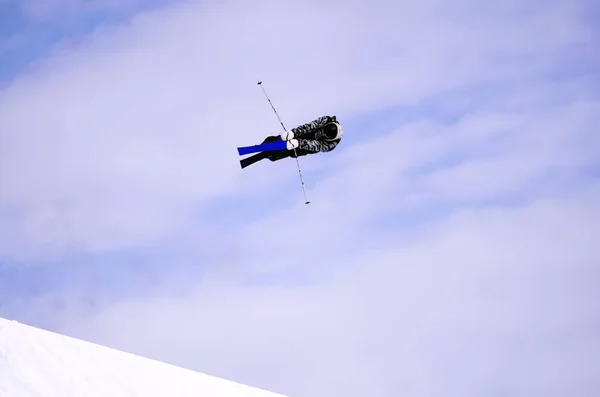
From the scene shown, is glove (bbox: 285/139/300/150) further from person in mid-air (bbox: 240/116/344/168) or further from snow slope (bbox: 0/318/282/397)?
snow slope (bbox: 0/318/282/397)

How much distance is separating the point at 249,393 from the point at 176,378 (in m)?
5.17

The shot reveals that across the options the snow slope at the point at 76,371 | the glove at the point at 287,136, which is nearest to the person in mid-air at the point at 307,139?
the glove at the point at 287,136

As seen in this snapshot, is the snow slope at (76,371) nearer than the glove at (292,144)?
Yes

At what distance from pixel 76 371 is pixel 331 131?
23841 millimetres

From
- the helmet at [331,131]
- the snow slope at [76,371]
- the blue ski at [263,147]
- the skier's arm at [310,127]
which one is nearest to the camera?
the snow slope at [76,371]

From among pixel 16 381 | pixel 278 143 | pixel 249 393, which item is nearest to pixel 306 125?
pixel 278 143

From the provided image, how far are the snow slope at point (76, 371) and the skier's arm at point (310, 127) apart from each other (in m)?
17.3

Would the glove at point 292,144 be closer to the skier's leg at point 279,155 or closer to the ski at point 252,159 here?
the skier's leg at point 279,155

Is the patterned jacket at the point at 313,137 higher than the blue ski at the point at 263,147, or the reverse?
the patterned jacket at the point at 313,137

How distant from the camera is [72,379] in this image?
38.6 meters

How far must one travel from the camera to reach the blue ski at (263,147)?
53344 millimetres

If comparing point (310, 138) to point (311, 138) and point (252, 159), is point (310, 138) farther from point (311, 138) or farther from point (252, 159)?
point (252, 159)

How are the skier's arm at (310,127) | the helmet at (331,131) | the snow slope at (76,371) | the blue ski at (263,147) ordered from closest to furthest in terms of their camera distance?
1. the snow slope at (76,371)
2. the blue ski at (263,147)
3. the skier's arm at (310,127)
4. the helmet at (331,131)

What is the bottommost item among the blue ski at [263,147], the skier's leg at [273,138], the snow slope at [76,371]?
the snow slope at [76,371]
